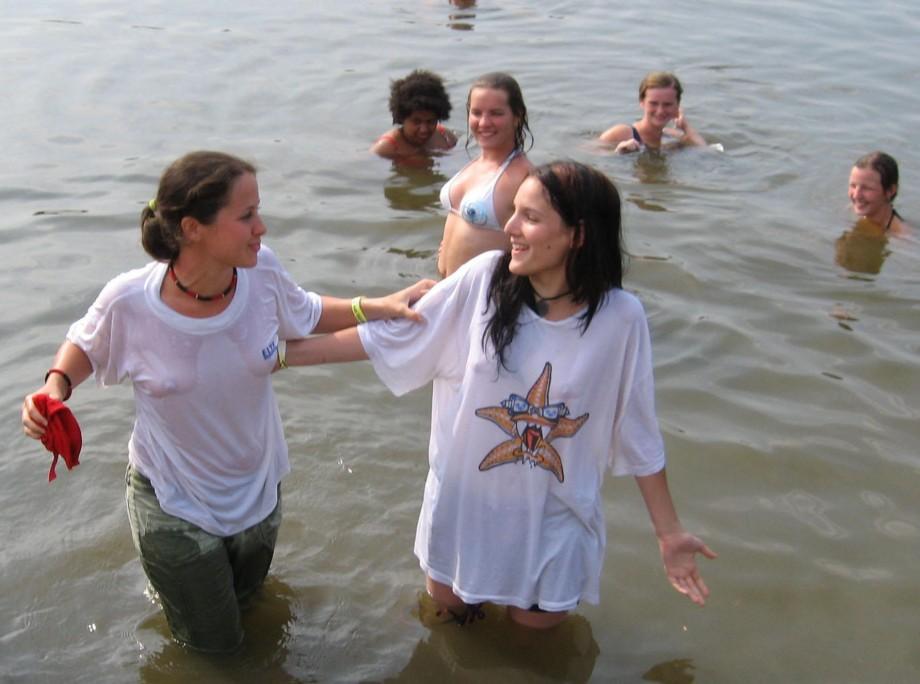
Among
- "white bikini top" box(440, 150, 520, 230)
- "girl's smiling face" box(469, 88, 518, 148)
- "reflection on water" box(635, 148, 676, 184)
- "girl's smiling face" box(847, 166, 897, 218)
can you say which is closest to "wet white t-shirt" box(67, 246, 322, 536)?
"white bikini top" box(440, 150, 520, 230)

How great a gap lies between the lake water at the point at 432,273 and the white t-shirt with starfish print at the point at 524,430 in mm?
655

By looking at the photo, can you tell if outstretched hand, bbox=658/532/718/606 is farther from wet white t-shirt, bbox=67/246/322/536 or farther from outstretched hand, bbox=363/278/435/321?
wet white t-shirt, bbox=67/246/322/536

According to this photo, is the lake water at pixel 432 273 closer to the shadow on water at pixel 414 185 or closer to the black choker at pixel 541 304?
the shadow on water at pixel 414 185

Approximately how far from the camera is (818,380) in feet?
21.0

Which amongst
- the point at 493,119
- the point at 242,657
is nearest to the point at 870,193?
the point at 493,119

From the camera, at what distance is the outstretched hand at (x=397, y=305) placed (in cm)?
383

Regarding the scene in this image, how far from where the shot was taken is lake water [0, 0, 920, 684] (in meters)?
4.55

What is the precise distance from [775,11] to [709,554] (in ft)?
43.9

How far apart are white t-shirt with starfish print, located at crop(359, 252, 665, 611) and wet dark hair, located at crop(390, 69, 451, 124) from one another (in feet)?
19.9

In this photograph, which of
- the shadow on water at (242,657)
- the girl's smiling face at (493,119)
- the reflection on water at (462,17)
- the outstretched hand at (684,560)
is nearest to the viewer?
the outstretched hand at (684,560)

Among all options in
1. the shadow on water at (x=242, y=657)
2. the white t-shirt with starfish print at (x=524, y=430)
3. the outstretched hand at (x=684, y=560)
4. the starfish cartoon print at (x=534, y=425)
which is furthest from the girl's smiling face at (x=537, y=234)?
the shadow on water at (x=242, y=657)

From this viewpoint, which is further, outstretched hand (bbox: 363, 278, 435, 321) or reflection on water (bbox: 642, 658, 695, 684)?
reflection on water (bbox: 642, 658, 695, 684)

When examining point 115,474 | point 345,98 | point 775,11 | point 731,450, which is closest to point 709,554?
point 731,450

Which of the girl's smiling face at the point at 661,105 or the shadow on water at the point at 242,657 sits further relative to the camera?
the girl's smiling face at the point at 661,105
